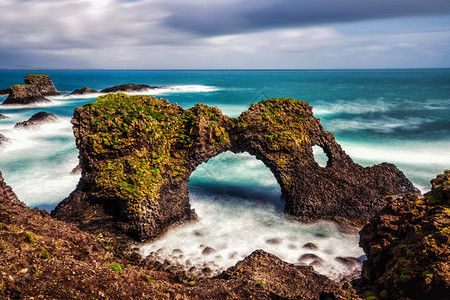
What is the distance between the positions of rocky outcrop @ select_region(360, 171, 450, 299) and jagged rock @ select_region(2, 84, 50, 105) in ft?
200

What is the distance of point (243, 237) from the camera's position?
559 inches

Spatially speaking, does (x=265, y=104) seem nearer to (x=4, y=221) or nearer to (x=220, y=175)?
(x=220, y=175)

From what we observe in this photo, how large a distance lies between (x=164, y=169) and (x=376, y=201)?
10205mm

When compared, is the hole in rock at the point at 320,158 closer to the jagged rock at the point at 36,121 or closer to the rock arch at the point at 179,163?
the rock arch at the point at 179,163

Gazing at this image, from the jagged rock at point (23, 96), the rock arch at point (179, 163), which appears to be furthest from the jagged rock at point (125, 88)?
the rock arch at point (179, 163)

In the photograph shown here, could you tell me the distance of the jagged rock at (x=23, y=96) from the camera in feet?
180

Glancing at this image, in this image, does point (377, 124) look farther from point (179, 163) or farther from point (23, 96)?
point (23, 96)

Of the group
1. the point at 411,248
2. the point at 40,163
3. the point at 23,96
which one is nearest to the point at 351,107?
the point at 40,163

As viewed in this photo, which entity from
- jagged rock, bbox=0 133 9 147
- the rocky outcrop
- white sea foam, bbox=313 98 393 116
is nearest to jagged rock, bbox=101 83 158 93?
jagged rock, bbox=0 133 9 147

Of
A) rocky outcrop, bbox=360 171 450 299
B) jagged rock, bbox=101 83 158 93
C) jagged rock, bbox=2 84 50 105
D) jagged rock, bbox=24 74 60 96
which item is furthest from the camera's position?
jagged rock, bbox=101 83 158 93

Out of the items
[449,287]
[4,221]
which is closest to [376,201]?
[449,287]

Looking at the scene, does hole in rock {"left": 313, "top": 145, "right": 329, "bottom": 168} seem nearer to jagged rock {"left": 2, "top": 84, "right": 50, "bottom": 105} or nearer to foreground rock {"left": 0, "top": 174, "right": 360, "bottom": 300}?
foreground rock {"left": 0, "top": 174, "right": 360, "bottom": 300}

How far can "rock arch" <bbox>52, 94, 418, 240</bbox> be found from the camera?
42.5ft

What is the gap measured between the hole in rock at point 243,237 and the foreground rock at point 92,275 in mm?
1557
